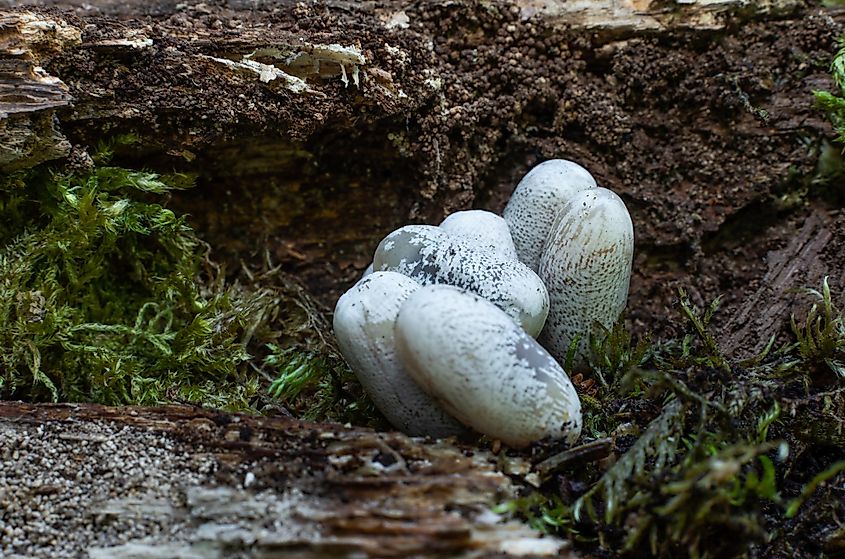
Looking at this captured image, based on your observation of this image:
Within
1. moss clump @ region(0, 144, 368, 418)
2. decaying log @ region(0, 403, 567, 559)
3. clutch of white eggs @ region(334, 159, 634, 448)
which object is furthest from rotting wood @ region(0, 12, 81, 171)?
clutch of white eggs @ region(334, 159, 634, 448)

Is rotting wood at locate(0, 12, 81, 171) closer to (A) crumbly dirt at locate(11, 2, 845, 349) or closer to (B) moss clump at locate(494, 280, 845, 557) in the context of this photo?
(A) crumbly dirt at locate(11, 2, 845, 349)

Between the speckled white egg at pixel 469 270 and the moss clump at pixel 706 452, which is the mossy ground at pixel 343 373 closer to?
the moss clump at pixel 706 452

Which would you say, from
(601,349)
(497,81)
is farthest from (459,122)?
(601,349)

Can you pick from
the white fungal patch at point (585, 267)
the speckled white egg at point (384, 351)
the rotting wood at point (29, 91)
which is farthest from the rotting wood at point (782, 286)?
the rotting wood at point (29, 91)

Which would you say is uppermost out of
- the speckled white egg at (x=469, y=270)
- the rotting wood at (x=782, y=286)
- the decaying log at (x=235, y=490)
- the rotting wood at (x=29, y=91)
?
the rotting wood at (x=29, y=91)

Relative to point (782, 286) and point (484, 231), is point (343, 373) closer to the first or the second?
point (484, 231)

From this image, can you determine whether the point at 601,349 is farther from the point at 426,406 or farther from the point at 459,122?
the point at 459,122

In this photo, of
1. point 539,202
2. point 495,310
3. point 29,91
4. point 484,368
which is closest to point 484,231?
point 539,202
